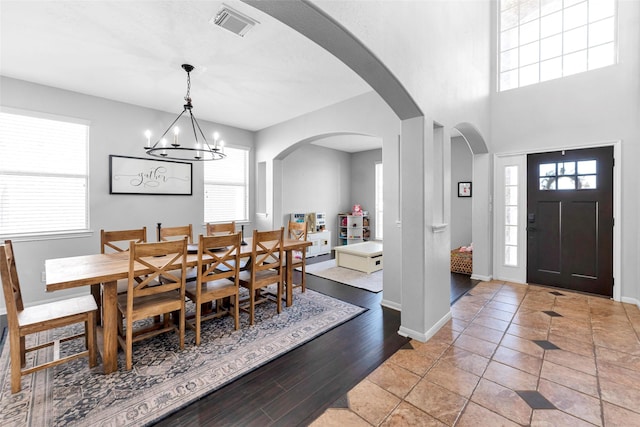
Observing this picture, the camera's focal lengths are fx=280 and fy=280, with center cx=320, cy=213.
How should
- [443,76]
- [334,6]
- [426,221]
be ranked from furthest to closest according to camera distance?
[443,76]
[426,221]
[334,6]

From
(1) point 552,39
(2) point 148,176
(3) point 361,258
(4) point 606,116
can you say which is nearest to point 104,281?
(2) point 148,176

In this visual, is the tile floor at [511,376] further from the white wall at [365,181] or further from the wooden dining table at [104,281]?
the white wall at [365,181]

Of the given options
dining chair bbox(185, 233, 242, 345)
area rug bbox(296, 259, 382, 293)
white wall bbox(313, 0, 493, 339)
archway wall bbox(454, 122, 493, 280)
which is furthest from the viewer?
archway wall bbox(454, 122, 493, 280)

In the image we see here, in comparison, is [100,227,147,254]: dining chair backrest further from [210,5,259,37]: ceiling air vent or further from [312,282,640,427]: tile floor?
[312,282,640,427]: tile floor

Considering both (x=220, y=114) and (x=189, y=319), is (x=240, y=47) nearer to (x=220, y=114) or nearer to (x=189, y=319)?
(x=220, y=114)

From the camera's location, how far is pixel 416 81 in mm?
2475

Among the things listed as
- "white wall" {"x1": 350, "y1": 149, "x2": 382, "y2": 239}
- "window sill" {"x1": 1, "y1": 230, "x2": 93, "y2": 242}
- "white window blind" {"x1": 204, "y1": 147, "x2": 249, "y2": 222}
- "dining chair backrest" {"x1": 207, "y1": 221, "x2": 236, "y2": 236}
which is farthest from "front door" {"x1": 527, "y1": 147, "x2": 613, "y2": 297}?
"window sill" {"x1": 1, "y1": 230, "x2": 93, "y2": 242}

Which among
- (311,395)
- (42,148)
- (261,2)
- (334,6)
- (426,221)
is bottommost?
(311,395)

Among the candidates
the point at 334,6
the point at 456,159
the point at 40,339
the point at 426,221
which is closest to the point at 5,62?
the point at 40,339

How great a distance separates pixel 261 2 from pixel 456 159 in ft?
18.9

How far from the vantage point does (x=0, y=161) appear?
332 cm

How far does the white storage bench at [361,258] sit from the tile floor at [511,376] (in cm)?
193

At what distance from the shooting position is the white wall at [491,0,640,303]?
135 inches

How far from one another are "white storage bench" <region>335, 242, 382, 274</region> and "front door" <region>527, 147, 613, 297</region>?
233 cm
